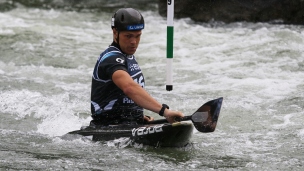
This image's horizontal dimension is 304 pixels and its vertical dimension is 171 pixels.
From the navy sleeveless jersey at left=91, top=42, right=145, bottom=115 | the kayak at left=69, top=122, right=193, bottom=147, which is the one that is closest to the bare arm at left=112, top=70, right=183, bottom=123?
the navy sleeveless jersey at left=91, top=42, right=145, bottom=115

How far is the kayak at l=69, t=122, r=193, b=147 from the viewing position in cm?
528

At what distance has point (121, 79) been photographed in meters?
5.14

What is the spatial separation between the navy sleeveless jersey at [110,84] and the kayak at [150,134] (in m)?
0.16

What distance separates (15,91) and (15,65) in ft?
6.33

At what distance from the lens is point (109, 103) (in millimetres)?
5441

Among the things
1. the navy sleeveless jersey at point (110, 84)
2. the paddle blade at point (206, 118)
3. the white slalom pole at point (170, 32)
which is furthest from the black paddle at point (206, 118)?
the white slalom pole at point (170, 32)

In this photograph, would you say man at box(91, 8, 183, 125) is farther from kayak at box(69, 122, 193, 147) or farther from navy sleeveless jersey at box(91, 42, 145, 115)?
kayak at box(69, 122, 193, 147)

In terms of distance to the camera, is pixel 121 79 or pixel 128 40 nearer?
pixel 121 79

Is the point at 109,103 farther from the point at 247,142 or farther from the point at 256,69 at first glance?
the point at 256,69

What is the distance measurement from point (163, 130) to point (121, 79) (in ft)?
1.76

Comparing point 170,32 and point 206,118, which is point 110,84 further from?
point 170,32

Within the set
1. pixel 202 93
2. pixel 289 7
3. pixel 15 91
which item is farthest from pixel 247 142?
pixel 289 7

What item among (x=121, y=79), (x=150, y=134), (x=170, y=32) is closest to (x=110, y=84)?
(x=121, y=79)

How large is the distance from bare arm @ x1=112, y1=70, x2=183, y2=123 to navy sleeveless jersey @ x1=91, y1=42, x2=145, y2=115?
0.11 metres
